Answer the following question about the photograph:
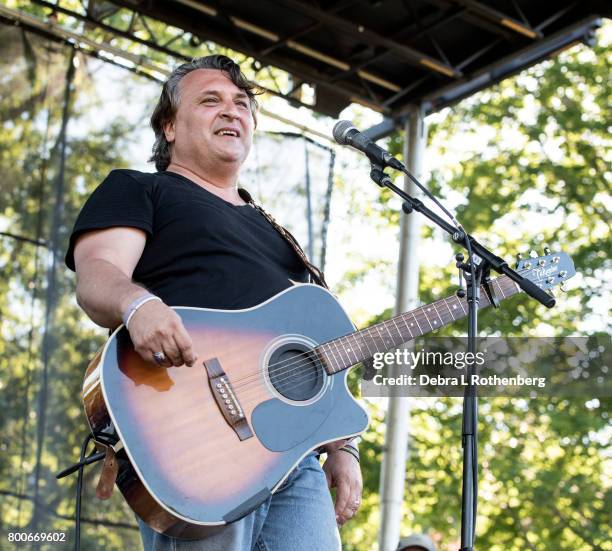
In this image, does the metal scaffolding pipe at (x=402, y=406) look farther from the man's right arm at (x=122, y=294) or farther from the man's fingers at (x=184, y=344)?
the man's fingers at (x=184, y=344)

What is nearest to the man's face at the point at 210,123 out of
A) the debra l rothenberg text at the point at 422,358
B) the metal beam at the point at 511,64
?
the debra l rothenberg text at the point at 422,358

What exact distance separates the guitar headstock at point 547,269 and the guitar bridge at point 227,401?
3.43 ft

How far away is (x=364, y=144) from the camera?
290cm

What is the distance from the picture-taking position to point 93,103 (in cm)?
627

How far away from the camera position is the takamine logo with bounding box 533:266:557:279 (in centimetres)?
302

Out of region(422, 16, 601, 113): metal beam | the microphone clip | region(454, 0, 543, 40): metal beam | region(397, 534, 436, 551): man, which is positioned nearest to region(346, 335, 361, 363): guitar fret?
the microphone clip

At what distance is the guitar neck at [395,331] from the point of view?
2805mm

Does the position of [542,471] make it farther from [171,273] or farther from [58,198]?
[171,273]

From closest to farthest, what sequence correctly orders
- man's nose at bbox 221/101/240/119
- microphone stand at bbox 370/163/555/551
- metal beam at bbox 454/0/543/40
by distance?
1. microphone stand at bbox 370/163/555/551
2. man's nose at bbox 221/101/240/119
3. metal beam at bbox 454/0/543/40

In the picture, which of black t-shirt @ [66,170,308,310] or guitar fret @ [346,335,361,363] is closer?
black t-shirt @ [66,170,308,310]

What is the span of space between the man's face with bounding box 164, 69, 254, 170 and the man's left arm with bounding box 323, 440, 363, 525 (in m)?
0.98

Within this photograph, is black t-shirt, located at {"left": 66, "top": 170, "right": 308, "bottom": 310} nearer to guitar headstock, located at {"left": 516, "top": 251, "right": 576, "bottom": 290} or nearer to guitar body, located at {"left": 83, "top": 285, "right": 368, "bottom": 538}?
guitar body, located at {"left": 83, "top": 285, "right": 368, "bottom": 538}

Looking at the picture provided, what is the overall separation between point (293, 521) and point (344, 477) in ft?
1.10

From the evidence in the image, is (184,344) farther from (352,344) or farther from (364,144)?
(364,144)
